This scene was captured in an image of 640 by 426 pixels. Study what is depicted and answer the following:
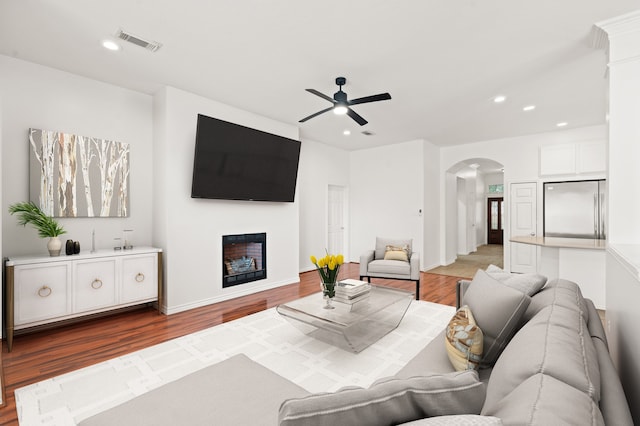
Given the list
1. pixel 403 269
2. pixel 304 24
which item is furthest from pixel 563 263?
pixel 304 24

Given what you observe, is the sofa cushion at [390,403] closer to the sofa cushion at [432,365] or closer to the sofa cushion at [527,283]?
the sofa cushion at [432,365]

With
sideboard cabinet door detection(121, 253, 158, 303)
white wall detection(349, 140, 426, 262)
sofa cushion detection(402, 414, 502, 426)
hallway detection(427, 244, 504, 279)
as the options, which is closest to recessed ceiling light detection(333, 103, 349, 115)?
sideboard cabinet door detection(121, 253, 158, 303)

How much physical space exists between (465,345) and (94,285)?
3611 millimetres

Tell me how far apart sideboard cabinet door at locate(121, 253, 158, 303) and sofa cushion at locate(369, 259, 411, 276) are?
9.65ft

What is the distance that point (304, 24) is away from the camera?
2.52m

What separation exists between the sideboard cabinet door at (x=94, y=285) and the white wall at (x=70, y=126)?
1.79 ft

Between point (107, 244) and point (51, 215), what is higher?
point (51, 215)

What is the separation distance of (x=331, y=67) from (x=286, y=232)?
2949mm

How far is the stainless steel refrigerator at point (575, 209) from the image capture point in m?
5.24

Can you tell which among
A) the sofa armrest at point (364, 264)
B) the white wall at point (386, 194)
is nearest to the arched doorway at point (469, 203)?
the white wall at point (386, 194)

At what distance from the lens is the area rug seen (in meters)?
2.02

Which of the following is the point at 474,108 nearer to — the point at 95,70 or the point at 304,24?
the point at 304,24

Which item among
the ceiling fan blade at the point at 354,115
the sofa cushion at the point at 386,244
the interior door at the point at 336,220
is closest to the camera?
the ceiling fan blade at the point at 354,115

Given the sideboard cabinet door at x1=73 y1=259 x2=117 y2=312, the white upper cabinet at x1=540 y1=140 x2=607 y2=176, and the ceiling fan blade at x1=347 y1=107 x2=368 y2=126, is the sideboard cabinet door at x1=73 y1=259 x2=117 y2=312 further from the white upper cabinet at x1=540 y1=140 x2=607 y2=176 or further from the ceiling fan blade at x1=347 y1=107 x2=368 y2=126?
the white upper cabinet at x1=540 y1=140 x2=607 y2=176
